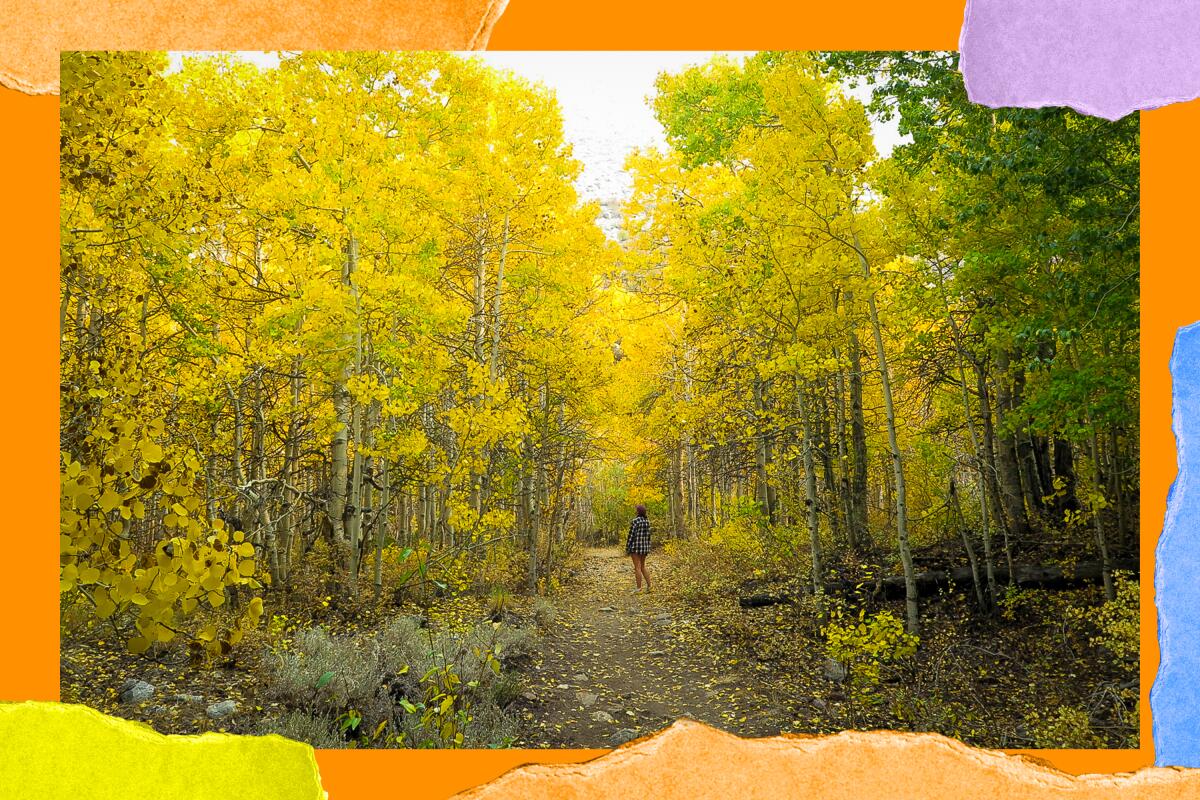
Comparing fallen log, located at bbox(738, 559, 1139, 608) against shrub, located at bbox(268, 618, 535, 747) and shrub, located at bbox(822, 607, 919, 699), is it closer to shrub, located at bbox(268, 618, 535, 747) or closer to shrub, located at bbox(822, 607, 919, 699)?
shrub, located at bbox(822, 607, 919, 699)

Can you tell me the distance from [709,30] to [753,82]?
2.18 feet

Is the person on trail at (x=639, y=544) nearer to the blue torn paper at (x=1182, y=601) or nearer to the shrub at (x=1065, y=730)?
the shrub at (x=1065, y=730)

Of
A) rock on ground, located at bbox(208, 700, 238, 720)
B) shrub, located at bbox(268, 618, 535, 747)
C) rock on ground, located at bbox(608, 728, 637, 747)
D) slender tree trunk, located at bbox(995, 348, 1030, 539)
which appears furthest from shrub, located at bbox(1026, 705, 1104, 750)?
rock on ground, located at bbox(208, 700, 238, 720)

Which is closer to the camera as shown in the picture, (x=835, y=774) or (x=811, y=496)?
(x=835, y=774)

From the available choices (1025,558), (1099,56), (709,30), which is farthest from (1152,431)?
Answer: (709,30)

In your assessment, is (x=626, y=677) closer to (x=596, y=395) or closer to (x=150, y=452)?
(x=596, y=395)

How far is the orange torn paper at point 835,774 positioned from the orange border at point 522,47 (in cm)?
50

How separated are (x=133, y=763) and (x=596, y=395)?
2076mm

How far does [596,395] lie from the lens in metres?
3.11

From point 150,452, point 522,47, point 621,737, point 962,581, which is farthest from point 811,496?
point 150,452

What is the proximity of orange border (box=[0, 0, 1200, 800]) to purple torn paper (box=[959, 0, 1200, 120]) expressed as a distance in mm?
131

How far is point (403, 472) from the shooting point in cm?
272

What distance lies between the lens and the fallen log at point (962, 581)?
2459 millimetres

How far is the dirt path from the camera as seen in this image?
7.60 ft
